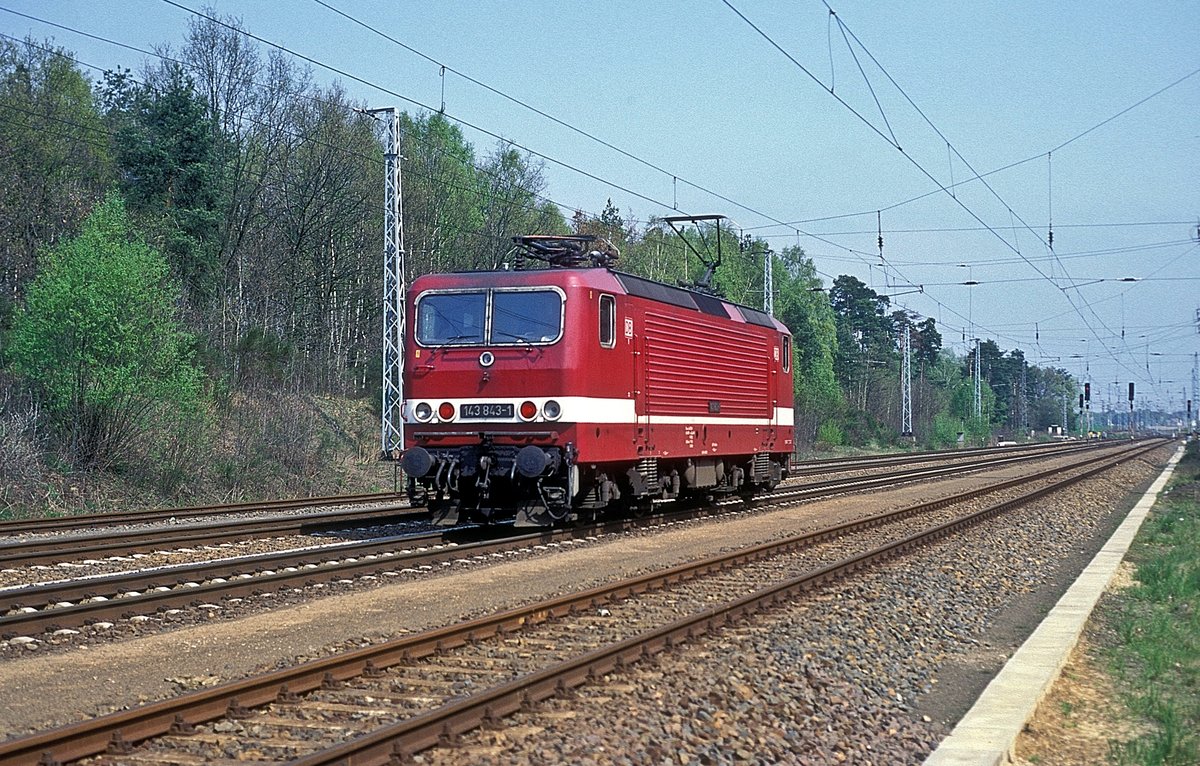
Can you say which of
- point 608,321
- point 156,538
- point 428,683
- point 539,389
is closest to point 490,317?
point 539,389

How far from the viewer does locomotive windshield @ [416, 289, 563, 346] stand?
624 inches

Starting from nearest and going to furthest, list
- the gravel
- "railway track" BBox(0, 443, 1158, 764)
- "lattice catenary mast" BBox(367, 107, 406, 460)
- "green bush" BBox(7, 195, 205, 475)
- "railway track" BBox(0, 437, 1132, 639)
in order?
"railway track" BBox(0, 443, 1158, 764) < the gravel < "railway track" BBox(0, 437, 1132, 639) < "green bush" BBox(7, 195, 205, 475) < "lattice catenary mast" BBox(367, 107, 406, 460)

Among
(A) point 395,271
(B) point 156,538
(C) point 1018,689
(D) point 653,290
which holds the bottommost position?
(C) point 1018,689

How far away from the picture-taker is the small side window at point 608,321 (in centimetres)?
1625

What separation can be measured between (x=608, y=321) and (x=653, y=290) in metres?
1.89

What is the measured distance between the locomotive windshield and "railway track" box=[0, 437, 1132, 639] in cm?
276

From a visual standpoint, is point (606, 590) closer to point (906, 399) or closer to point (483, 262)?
point (483, 262)

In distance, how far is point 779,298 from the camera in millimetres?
76125

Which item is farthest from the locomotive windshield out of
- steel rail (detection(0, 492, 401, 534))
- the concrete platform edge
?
the concrete platform edge

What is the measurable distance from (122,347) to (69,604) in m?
11.8

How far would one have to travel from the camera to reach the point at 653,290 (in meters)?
18.1

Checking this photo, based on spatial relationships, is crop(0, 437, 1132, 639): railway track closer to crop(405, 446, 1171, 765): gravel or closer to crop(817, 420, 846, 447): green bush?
crop(405, 446, 1171, 765): gravel

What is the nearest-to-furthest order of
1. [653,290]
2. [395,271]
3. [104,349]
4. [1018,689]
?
[1018,689] < [653,290] < [104,349] < [395,271]

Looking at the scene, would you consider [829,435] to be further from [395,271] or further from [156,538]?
[156,538]
